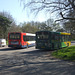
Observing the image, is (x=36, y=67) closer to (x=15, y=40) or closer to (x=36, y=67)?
(x=36, y=67)

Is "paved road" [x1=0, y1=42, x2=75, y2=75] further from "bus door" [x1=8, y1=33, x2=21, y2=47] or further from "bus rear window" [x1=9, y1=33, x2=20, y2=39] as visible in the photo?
"bus rear window" [x1=9, y1=33, x2=20, y2=39]

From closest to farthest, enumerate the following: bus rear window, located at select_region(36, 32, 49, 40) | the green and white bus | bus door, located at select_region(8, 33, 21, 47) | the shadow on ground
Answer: the shadow on ground
the green and white bus
bus rear window, located at select_region(36, 32, 49, 40)
bus door, located at select_region(8, 33, 21, 47)

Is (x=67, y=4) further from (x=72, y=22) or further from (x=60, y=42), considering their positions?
(x=60, y=42)

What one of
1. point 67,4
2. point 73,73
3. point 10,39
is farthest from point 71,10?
point 10,39

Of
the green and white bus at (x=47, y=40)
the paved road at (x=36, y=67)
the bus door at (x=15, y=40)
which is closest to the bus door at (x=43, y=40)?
the green and white bus at (x=47, y=40)

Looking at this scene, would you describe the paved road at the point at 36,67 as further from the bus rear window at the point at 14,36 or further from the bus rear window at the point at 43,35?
the bus rear window at the point at 14,36

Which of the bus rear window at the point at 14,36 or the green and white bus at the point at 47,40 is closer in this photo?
the green and white bus at the point at 47,40

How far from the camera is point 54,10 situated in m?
13.1

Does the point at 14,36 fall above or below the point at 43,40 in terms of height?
above

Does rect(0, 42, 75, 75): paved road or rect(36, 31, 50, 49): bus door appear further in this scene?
rect(36, 31, 50, 49): bus door

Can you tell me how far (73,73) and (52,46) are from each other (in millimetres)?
10997

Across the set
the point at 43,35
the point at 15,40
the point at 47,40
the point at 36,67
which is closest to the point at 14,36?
the point at 15,40

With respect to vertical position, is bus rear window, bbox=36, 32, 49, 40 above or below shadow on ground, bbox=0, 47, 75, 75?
above

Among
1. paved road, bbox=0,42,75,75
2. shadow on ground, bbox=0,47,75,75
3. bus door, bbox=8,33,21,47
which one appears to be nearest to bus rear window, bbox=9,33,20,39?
bus door, bbox=8,33,21,47
